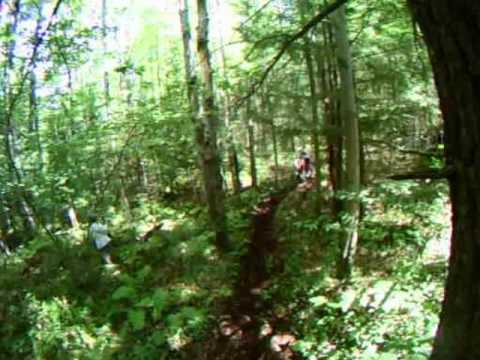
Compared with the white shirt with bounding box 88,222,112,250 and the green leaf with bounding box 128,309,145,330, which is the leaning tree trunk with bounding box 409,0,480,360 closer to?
the green leaf with bounding box 128,309,145,330

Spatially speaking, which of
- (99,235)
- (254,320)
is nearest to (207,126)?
(99,235)

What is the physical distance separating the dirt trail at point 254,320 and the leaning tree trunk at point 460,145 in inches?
243

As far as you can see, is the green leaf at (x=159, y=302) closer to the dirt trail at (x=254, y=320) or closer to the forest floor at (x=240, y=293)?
the forest floor at (x=240, y=293)

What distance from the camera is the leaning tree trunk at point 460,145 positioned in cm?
132

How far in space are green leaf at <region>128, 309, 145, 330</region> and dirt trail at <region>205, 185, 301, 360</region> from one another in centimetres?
131

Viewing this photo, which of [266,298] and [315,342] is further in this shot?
[266,298]

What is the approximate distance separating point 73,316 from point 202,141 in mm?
4225

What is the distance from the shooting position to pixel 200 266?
10.5 meters

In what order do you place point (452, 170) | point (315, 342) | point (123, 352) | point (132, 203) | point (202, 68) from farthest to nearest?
point (132, 203)
point (202, 68)
point (123, 352)
point (315, 342)
point (452, 170)

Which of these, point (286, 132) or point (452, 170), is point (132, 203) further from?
point (452, 170)

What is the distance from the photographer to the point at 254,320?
27.9ft

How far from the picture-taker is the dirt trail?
7.63 metres

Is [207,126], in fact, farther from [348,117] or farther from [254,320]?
[254,320]

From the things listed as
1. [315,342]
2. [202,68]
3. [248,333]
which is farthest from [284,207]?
[315,342]
